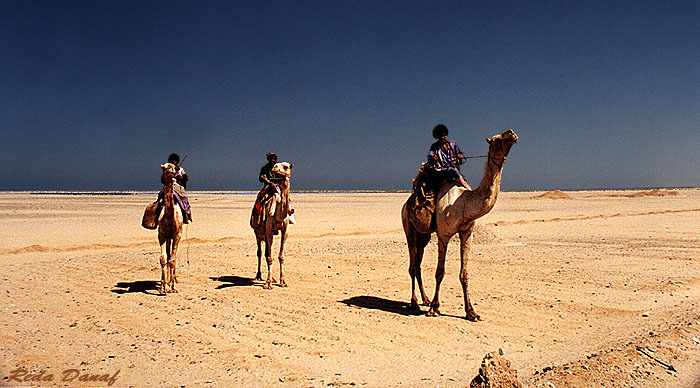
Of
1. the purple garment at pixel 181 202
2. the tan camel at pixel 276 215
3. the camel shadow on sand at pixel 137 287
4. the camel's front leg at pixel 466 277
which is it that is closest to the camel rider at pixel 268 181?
the tan camel at pixel 276 215

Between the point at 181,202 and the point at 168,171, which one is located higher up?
the point at 168,171

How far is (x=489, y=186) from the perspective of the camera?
709cm

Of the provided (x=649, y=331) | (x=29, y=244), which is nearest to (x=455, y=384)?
(x=649, y=331)

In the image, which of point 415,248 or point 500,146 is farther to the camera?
point 415,248

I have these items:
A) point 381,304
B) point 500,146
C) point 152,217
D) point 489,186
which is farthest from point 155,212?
point 500,146

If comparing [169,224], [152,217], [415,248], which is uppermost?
[152,217]

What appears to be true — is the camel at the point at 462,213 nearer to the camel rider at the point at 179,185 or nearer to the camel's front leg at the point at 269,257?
the camel's front leg at the point at 269,257

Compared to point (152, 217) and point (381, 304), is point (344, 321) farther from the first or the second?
point (152, 217)

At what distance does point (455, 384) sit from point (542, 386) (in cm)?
94

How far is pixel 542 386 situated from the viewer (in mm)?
4949

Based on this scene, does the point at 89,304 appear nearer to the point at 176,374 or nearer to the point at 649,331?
the point at 176,374

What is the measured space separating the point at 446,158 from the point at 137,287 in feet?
26.0

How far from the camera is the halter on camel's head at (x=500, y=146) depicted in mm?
6811

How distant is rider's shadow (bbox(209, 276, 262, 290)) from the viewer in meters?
11.1
